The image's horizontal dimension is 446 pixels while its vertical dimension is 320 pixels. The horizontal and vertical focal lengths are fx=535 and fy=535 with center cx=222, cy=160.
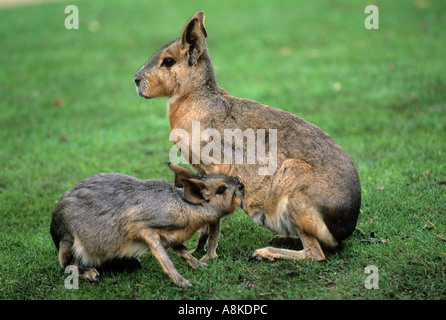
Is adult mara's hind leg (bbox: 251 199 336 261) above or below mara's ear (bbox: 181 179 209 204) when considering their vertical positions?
below

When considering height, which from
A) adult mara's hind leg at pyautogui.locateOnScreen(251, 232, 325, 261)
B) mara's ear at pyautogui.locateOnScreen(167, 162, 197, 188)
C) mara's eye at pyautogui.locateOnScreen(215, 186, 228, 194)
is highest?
mara's ear at pyautogui.locateOnScreen(167, 162, 197, 188)

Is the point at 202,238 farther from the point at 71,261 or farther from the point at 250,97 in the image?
the point at 250,97

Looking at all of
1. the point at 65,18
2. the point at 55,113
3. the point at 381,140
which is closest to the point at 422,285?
the point at 381,140

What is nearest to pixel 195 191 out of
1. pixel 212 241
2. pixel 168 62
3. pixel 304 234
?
pixel 212 241

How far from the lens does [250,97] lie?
9.34m

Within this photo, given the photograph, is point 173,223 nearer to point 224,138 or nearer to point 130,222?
point 130,222

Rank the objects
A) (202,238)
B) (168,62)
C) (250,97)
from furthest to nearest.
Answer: (250,97) < (168,62) < (202,238)

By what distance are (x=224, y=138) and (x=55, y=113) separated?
5.60 m

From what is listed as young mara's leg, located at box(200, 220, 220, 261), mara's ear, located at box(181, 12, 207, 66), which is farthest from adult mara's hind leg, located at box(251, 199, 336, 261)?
mara's ear, located at box(181, 12, 207, 66)

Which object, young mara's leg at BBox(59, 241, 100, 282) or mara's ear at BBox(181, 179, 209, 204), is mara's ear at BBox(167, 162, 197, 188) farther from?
young mara's leg at BBox(59, 241, 100, 282)

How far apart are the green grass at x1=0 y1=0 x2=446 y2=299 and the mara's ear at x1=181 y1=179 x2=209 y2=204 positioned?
58 centimetres

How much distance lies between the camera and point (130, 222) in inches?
166

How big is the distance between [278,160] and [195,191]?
2.55 feet

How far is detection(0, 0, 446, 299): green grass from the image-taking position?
4250mm
